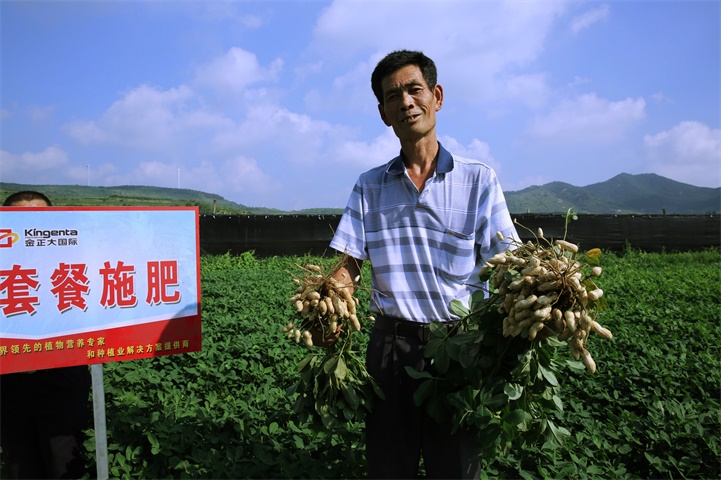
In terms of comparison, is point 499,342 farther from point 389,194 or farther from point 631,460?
point 631,460

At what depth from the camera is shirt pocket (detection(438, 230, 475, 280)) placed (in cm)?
183

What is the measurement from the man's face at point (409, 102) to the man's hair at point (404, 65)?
0.02 meters

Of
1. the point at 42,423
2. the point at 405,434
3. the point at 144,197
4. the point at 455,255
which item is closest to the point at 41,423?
the point at 42,423

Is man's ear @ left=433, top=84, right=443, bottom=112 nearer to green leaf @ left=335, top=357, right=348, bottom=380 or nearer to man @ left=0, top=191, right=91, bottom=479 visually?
green leaf @ left=335, top=357, right=348, bottom=380

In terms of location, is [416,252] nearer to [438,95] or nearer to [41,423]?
[438,95]

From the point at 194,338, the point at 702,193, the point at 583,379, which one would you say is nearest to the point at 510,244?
the point at 194,338

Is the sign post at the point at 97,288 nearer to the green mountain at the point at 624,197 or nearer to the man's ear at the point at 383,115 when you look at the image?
the man's ear at the point at 383,115

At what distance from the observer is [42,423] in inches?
94.8

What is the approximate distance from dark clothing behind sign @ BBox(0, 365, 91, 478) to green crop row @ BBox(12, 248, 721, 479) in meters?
0.11

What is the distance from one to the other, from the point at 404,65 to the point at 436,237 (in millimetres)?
606

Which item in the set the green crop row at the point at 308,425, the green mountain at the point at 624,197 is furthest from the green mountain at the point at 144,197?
the green mountain at the point at 624,197

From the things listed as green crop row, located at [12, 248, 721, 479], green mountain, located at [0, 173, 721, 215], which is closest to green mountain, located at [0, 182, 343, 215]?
green crop row, located at [12, 248, 721, 479]

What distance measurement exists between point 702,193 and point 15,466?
70.9 meters

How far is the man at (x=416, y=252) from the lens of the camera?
182cm
